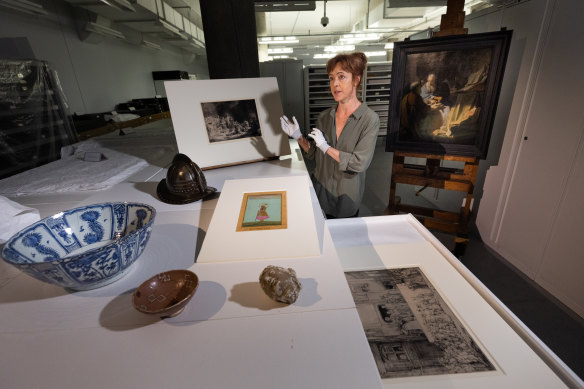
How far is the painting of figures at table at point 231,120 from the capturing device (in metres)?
1.23

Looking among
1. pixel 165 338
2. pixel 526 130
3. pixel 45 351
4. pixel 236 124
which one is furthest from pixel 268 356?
pixel 526 130

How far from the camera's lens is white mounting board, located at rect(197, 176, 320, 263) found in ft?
1.99

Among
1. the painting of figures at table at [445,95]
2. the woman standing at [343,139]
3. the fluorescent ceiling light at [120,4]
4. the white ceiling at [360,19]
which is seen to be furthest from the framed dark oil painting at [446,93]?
the fluorescent ceiling light at [120,4]

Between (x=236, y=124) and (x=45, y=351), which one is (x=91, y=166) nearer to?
(x=236, y=124)

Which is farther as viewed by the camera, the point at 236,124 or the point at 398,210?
the point at 398,210

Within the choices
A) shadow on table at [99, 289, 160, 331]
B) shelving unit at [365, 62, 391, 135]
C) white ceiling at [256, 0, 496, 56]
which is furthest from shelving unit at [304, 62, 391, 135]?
shadow on table at [99, 289, 160, 331]

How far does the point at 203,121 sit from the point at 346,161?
750mm

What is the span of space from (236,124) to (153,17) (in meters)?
4.65

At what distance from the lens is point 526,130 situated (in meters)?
1.87

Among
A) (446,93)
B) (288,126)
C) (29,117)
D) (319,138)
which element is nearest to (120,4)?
(29,117)

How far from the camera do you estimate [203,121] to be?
122 cm

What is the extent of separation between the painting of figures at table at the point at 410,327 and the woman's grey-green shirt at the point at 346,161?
0.69 metres

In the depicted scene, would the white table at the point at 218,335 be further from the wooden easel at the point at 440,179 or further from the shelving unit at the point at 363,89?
the shelving unit at the point at 363,89

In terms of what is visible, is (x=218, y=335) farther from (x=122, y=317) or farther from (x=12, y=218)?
(x=12, y=218)
